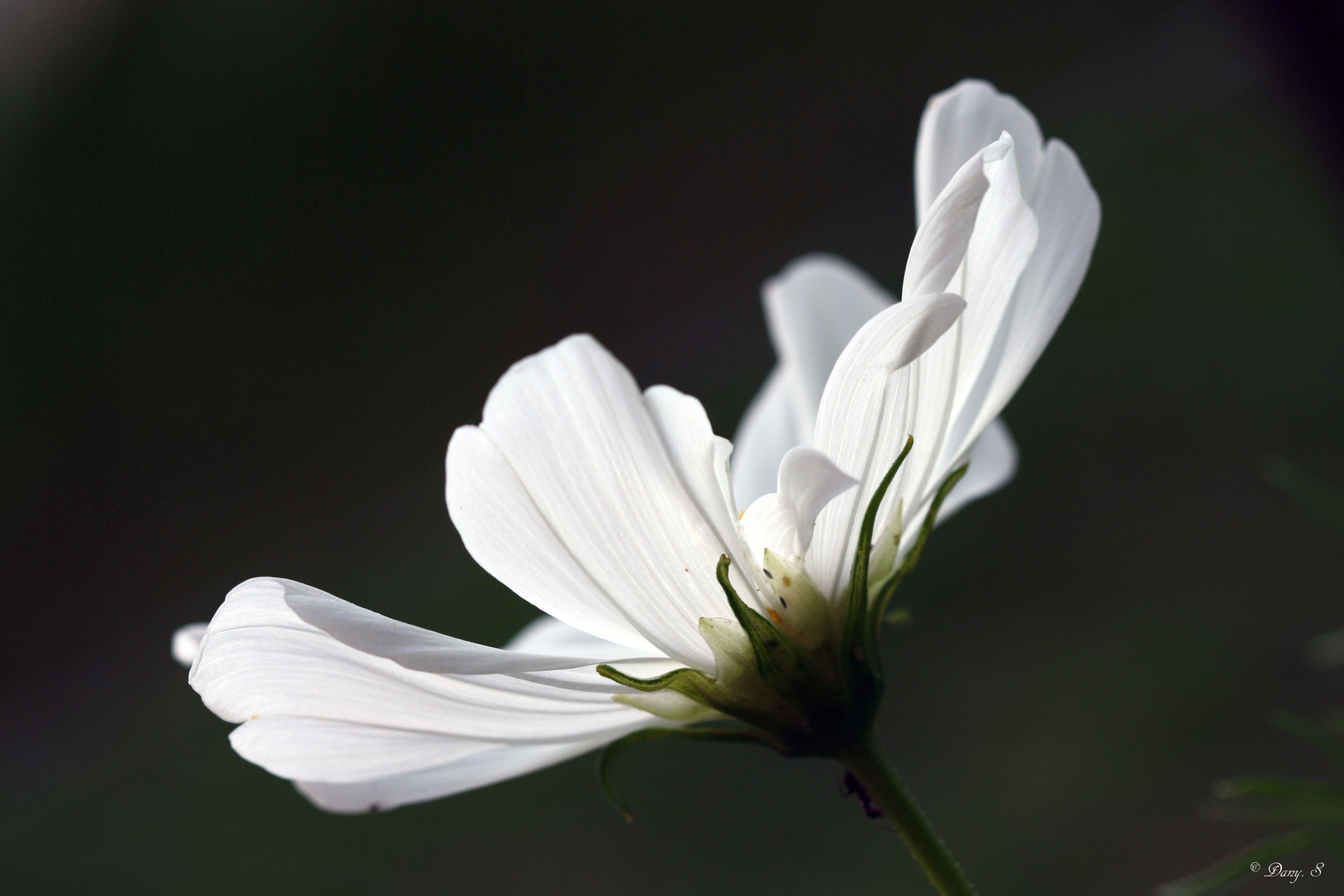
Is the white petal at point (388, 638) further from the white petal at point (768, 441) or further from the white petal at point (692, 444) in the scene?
the white petal at point (768, 441)

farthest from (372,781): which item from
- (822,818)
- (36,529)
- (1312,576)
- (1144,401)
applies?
(36,529)

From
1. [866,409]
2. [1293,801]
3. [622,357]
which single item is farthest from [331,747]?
[622,357]

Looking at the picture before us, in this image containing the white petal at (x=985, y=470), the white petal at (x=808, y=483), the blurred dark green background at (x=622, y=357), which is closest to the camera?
the white petal at (x=808, y=483)

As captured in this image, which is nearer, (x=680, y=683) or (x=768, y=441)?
(x=680, y=683)

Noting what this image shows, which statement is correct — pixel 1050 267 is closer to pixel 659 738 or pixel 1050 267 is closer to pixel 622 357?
pixel 659 738

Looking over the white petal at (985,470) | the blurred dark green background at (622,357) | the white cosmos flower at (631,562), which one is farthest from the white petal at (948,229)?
the blurred dark green background at (622,357)

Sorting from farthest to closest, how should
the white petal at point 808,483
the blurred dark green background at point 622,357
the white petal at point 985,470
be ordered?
1. the blurred dark green background at point 622,357
2. the white petal at point 985,470
3. the white petal at point 808,483
